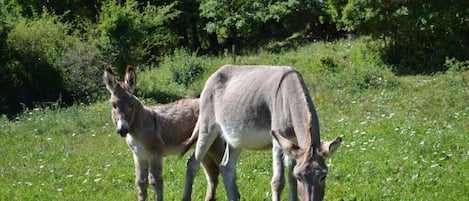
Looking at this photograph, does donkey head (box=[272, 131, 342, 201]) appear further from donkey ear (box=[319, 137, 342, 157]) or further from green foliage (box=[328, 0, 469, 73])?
green foliage (box=[328, 0, 469, 73])

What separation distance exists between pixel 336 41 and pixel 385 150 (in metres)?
19.7

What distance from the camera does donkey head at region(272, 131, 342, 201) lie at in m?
5.03

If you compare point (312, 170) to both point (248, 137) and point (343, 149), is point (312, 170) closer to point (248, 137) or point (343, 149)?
point (248, 137)

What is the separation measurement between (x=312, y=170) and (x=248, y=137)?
1809 millimetres

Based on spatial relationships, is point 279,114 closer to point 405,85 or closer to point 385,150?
point 385,150

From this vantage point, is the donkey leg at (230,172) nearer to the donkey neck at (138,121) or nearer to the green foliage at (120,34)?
the donkey neck at (138,121)

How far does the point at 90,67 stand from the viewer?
21.8 m

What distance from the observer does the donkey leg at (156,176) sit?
24.1 feet

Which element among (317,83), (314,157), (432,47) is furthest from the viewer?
(432,47)

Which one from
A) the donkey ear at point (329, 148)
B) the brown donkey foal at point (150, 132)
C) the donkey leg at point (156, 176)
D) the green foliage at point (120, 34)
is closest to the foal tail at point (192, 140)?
the brown donkey foal at point (150, 132)

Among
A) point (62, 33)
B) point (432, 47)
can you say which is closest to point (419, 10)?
point (432, 47)

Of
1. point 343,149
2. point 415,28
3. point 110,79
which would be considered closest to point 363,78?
point 415,28

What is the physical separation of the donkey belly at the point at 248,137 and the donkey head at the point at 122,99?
107cm

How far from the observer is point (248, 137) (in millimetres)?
6805
